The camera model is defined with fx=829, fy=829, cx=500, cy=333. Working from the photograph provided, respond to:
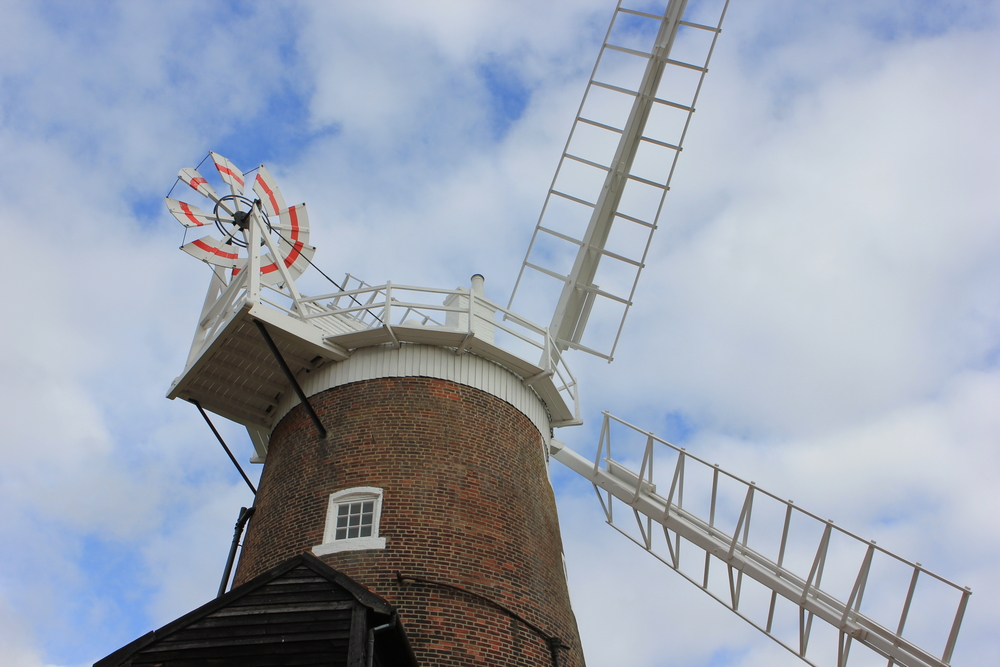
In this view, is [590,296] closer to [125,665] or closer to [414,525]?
[414,525]

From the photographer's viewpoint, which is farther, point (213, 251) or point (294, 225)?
point (294, 225)

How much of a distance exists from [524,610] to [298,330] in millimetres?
6543

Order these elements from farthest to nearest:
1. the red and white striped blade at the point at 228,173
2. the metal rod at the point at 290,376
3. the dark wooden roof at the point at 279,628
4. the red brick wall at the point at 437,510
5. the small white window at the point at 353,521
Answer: the red and white striped blade at the point at 228,173, the metal rod at the point at 290,376, the small white window at the point at 353,521, the red brick wall at the point at 437,510, the dark wooden roof at the point at 279,628

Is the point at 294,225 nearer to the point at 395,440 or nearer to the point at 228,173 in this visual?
the point at 228,173

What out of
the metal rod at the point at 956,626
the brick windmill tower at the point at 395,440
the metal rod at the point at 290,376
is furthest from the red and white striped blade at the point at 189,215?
the metal rod at the point at 956,626

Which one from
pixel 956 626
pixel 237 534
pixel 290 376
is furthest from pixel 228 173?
pixel 956 626

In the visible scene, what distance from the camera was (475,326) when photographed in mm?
17031

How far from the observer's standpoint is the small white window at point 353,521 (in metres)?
13.8

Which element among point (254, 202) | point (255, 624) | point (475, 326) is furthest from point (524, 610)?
point (254, 202)

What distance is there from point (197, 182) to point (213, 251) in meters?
1.44

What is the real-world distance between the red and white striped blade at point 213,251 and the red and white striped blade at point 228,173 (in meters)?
1.16

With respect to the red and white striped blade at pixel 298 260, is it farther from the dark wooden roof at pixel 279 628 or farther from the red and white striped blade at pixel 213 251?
the dark wooden roof at pixel 279 628

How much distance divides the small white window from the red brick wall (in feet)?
0.44

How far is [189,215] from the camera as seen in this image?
17.0m
